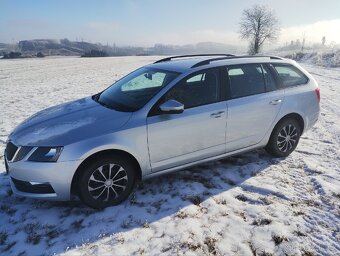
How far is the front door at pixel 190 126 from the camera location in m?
4.37

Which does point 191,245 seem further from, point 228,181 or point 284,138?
point 284,138

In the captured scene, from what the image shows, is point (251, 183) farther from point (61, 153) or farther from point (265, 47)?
point (265, 47)

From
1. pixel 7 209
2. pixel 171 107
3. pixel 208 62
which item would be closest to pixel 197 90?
pixel 208 62

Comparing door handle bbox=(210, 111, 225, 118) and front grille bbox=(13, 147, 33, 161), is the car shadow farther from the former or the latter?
door handle bbox=(210, 111, 225, 118)

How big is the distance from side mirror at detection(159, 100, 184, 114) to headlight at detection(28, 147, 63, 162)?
1347mm

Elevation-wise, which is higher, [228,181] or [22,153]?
[22,153]

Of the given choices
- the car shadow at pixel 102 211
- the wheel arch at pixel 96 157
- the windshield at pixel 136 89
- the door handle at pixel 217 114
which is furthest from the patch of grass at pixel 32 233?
the door handle at pixel 217 114

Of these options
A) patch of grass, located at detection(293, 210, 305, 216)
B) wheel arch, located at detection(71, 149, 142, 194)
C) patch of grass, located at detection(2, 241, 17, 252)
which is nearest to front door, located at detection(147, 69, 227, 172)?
wheel arch, located at detection(71, 149, 142, 194)

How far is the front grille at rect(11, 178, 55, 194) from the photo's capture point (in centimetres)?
392

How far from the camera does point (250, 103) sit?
5109 millimetres

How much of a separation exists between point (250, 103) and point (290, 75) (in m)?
1.19

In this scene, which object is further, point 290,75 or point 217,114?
point 290,75

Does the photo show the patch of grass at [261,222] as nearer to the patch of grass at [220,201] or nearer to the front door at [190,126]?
the patch of grass at [220,201]

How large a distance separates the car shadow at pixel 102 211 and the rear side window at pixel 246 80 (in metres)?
1.25
